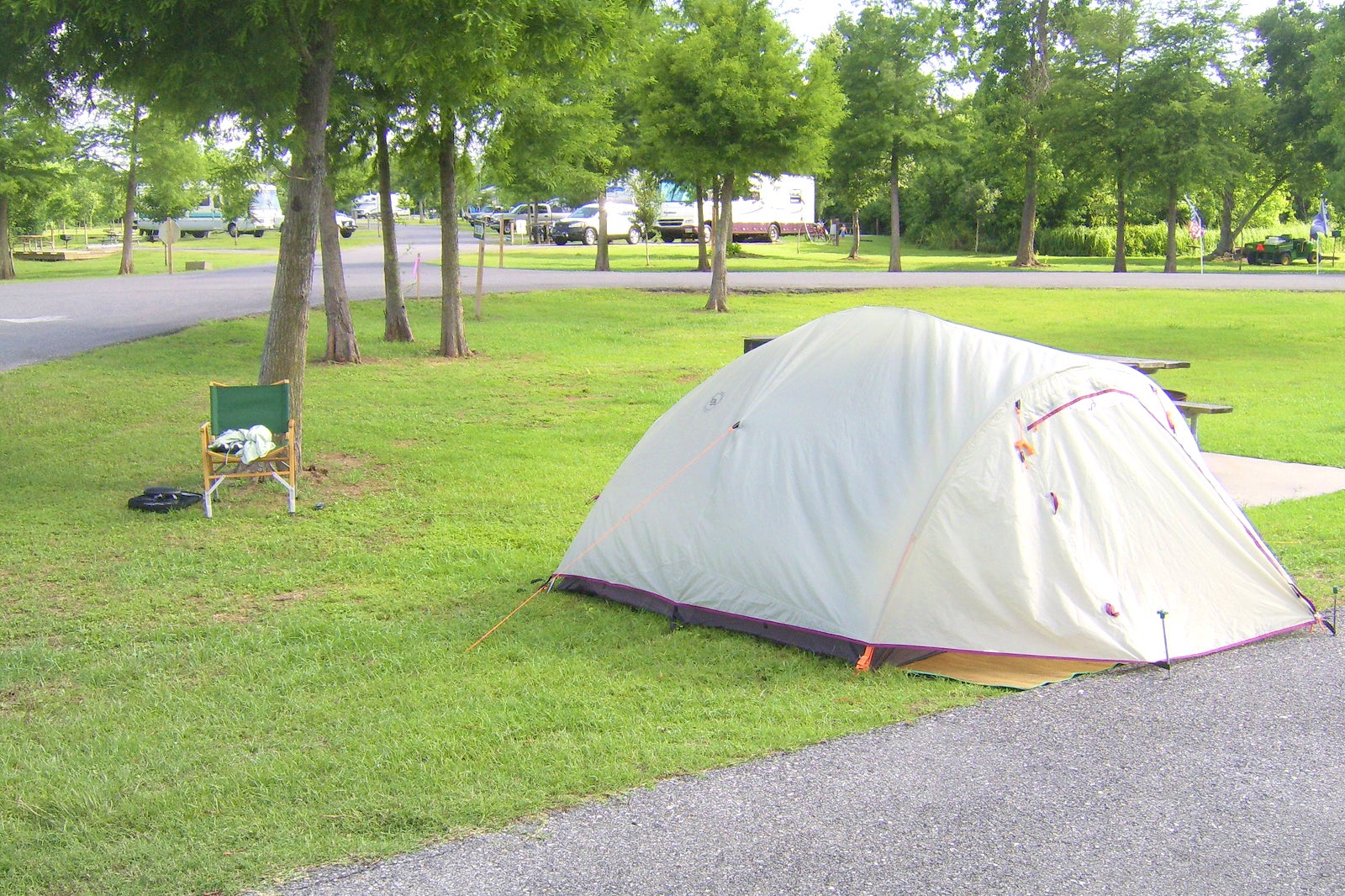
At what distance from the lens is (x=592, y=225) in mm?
44094

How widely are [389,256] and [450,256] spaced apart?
3.32 feet

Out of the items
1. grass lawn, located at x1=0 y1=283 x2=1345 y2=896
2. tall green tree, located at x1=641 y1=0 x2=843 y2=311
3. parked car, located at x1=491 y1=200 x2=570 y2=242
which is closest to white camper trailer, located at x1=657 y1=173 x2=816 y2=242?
parked car, located at x1=491 y1=200 x2=570 y2=242

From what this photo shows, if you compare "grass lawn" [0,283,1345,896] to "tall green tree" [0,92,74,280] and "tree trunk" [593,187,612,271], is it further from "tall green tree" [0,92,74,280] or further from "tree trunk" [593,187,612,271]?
"tree trunk" [593,187,612,271]

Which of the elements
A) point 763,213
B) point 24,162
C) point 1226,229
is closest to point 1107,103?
point 1226,229

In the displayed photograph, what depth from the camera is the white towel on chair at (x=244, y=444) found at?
7.96 meters

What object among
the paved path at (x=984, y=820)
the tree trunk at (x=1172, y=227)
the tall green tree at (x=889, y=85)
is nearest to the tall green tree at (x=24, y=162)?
the tall green tree at (x=889, y=85)

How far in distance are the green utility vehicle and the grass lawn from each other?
1148 inches

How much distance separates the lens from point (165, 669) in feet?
17.1

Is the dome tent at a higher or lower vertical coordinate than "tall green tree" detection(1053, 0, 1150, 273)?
lower

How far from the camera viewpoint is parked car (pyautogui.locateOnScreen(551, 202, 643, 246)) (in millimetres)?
43906

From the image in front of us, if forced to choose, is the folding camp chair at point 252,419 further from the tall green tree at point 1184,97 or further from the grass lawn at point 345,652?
the tall green tree at point 1184,97

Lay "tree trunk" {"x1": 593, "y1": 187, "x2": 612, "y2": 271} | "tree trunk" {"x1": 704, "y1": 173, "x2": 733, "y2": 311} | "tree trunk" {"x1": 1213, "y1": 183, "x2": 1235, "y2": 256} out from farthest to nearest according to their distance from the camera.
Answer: "tree trunk" {"x1": 1213, "y1": 183, "x2": 1235, "y2": 256}, "tree trunk" {"x1": 593, "y1": 187, "x2": 612, "y2": 271}, "tree trunk" {"x1": 704, "y1": 173, "x2": 733, "y2": 311}

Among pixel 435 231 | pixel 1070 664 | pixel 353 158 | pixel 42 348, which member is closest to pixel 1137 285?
pixel 353 158

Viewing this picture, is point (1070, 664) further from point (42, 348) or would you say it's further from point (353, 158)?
point (42, 348)
